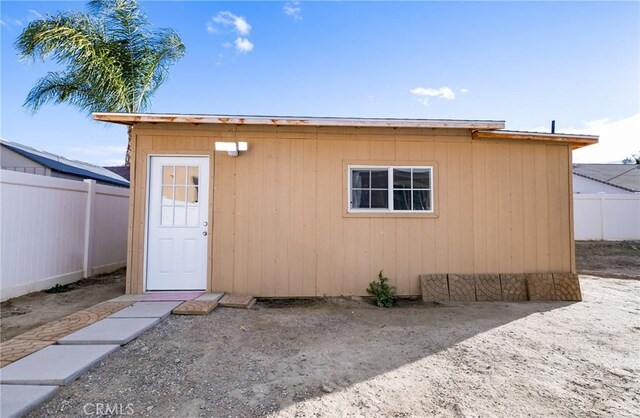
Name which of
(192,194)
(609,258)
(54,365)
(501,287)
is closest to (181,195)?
(192,194)

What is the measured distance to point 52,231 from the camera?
488 cm

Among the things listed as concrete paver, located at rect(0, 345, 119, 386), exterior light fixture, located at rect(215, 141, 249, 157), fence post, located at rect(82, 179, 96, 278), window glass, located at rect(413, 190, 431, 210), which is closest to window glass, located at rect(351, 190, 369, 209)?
window glass, located at rect(413, 190, 431, 210)

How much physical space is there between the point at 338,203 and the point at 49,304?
4.38 metres

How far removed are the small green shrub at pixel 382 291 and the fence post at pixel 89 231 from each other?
17.6 feet

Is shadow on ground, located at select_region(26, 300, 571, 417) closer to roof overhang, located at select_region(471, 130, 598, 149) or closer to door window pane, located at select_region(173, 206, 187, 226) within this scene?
door window pane, located at select_region(173, 206, 187, 226)

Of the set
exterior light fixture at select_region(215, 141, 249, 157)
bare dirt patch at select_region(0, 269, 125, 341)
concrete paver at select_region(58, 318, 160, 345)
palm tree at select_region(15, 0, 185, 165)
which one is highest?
palm tree at select_region(15, 0, 185, 165)

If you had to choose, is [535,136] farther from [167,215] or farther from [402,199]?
[167,215]

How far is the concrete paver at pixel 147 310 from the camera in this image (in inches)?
140

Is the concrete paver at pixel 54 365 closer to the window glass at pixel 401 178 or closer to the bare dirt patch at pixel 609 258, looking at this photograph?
the window glass at pixel 401 178

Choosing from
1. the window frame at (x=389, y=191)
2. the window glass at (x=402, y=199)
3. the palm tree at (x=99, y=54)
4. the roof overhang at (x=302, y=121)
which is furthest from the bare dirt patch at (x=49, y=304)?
the palm tree at (x=99, y=54)

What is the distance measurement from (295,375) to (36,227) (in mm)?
4844

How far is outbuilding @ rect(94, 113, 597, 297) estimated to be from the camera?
15.0 feet

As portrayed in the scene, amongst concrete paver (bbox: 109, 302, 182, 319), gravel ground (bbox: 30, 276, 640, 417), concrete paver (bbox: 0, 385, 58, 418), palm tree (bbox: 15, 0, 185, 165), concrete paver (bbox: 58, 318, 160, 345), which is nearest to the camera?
concrete paver (bbox: 0, 385, 58, 418)

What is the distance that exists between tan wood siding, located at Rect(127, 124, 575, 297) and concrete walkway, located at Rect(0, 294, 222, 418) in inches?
40.2
